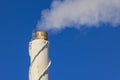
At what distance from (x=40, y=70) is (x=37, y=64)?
0.76 metres

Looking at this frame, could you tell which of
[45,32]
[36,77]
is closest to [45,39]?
[45,32]

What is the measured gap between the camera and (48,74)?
2248 inches

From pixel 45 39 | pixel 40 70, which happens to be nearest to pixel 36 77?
pixel 40 70

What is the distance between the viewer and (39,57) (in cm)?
5684

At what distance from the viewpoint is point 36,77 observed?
185ft

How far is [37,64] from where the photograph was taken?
5659 cm

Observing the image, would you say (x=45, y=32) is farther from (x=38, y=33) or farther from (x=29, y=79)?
(x=29, y=79)

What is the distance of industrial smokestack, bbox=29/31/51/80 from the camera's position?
5647cm

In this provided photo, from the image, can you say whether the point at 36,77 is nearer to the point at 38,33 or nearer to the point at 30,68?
the point at 30,68

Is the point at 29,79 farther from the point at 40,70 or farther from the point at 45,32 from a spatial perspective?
the point at 45,32

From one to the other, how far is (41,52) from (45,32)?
8.51 feet

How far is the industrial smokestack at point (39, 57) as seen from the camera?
56469mm

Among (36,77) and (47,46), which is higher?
(47,46)

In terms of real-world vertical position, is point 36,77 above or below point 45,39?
below
